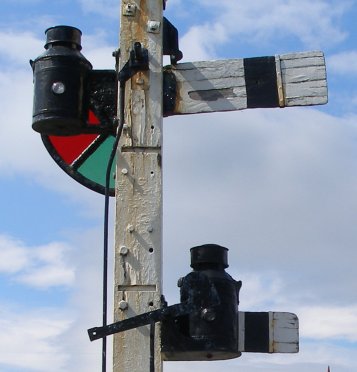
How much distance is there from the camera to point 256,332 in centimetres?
314

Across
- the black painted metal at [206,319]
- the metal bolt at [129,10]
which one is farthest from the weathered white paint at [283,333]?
the metal bolt at [129,10]

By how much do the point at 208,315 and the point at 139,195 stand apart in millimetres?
483

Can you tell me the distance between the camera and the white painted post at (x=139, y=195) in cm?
296

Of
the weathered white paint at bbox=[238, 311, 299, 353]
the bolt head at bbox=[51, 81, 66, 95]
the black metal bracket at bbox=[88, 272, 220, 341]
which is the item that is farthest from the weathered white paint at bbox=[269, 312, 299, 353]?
the bolt head at bbox=[51, 81, 66, 95]

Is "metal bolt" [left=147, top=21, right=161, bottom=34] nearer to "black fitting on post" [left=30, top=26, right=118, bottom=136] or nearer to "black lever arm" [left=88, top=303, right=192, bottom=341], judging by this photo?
"black fitting on post" [left=30, top=26, right=118, bottom=136]

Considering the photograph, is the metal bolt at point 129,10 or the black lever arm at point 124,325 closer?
the black lever arm at point 124,325

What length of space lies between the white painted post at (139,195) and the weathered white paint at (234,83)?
0.11 m

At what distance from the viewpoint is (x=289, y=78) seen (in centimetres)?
328

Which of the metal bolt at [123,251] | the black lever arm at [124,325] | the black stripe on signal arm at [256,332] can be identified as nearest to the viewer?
the black lever arm at [124,325]

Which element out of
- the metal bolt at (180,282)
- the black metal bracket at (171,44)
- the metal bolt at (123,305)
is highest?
the black metal bracket at (171,44)

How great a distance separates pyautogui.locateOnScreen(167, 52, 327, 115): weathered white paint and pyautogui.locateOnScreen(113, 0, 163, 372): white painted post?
0.37ft

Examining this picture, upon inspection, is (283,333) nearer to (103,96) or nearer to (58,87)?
(103,96)

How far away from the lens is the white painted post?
2955 millimetres

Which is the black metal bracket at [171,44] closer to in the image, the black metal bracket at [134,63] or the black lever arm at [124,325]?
the black metal bracket at [134,63]
